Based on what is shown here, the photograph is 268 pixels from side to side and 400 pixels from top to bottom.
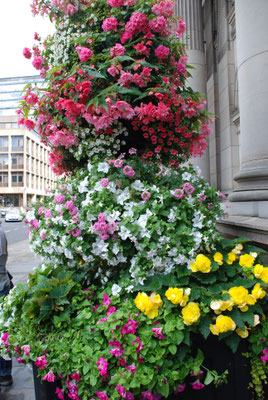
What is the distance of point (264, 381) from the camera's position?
1690 mm

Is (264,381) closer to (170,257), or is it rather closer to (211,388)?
(211,388)

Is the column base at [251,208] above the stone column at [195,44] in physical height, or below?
below

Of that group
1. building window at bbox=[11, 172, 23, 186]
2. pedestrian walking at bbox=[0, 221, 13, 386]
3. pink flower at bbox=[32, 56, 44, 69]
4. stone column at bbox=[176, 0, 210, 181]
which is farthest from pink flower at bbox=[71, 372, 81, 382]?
building window at bbox=[11, 172, 23, 186]

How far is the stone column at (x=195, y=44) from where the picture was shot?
25.7 feet

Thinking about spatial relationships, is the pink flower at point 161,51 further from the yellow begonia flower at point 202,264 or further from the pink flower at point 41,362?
the pink flower at point 41,362

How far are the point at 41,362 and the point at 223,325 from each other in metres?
1.02

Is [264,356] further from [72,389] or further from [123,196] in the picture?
[123,196]

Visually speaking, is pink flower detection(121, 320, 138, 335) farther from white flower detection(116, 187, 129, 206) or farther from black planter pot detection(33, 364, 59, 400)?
white flower detection(116, 187, 129, 206)

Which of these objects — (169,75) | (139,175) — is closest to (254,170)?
(169,75)

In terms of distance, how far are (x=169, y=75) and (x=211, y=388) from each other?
235cm

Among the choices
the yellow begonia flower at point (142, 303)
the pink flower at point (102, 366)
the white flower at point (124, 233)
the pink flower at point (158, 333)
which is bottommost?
the pink flower at point (102, 366)

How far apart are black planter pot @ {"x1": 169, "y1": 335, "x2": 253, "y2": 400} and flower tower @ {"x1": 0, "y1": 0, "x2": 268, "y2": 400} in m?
0.03

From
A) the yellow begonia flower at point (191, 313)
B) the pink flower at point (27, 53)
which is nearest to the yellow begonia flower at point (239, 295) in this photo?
the yellow begonia flower at point (191, 313)

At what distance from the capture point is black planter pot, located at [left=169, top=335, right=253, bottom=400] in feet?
5.46
